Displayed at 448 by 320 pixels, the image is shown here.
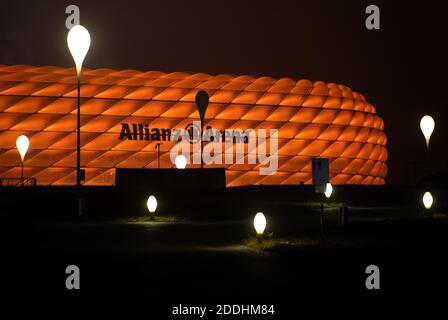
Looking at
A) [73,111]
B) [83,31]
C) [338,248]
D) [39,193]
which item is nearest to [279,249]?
[338,248]

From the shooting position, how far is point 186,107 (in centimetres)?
7512

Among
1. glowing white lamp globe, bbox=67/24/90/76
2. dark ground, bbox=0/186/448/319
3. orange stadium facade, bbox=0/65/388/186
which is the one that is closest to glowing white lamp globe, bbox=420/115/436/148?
dark ground, bbox=0/186/448/319

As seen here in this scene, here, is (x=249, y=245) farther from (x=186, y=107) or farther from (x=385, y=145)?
(x=385, y=145)

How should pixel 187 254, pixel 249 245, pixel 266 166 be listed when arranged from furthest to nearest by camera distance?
1. pixel 266 166
2. pixel 249 245
3. pixel 187 254

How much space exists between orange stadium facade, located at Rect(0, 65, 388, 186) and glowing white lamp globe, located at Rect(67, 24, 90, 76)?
38.9m

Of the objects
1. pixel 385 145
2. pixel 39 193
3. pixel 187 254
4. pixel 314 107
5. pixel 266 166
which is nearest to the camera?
pixel 187 254

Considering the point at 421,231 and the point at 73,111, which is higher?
the point at 73,111

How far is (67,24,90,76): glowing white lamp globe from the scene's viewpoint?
3183 cm

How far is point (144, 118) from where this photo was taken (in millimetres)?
73938

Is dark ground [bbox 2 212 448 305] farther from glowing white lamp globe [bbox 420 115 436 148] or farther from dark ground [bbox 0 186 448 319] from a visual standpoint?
glowing white lamp globe [bbox 420 115 436 148]

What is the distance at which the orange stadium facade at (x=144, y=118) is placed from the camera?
2781 inches

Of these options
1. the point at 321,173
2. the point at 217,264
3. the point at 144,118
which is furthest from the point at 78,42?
the point at 144,118
